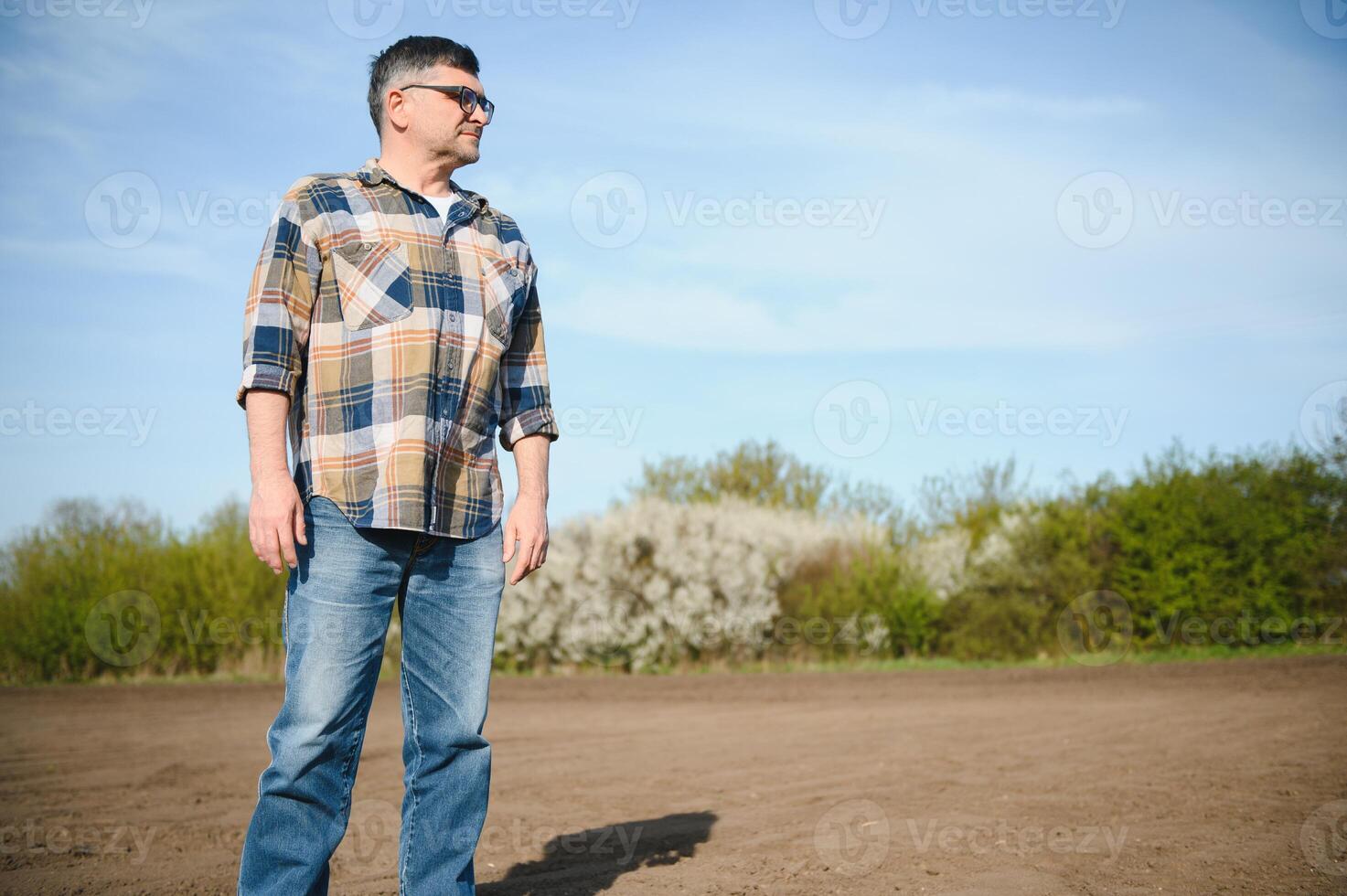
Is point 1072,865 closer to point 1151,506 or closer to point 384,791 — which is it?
point 384,791

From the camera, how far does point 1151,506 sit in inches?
741

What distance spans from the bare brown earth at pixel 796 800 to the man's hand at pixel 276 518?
1681 mm

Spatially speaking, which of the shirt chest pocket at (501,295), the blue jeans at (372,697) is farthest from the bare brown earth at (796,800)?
the shirt chest pocket at (501,295)

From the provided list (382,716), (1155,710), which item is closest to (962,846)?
(1155,710)

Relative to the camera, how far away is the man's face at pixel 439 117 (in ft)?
9.00

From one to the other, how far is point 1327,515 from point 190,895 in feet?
63.1

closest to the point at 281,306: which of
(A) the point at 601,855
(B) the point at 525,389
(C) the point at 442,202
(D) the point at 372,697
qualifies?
(C) the point at 442,202

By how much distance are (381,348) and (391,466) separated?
30 cm

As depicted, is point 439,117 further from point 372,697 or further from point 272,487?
point 372,697

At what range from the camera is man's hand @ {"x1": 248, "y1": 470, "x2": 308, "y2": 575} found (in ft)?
7.75

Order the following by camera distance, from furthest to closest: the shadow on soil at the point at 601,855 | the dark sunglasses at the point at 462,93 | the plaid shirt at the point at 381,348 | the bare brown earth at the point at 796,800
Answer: the bare brown earth at the point at 796,800, the shadow on soil at the point at 601,855, the dark sunglasses at the point at 462,93, the plaid shirt at the point at 381,348

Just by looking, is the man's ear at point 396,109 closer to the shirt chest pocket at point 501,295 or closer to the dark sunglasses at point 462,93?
the dark sunglasses at point 462,93

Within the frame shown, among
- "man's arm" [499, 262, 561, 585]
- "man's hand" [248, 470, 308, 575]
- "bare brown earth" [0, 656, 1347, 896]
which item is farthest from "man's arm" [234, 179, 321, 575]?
"bare brown earth" [0, 656, 1347, 896]

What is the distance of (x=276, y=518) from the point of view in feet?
7.74
